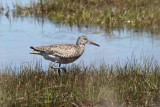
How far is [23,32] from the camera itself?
51.7ft

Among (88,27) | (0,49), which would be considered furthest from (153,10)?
(0,49)

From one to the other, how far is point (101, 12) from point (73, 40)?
4.25m

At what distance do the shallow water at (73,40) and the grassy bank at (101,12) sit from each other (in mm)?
837

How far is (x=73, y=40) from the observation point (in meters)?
14.6

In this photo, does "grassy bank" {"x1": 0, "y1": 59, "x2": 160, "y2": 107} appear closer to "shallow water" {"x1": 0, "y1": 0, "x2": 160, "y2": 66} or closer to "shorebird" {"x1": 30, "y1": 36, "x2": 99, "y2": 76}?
"shorebird" {"x1": 30, "y1": 36, "x2": 99, "y2": 76}

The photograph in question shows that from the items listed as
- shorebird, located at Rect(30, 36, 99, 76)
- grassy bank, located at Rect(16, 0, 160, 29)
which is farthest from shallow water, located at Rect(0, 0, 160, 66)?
grassy bank, located at Rect(16, 0, 160, 29)

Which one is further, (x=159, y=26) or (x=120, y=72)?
(x=159, y=26)

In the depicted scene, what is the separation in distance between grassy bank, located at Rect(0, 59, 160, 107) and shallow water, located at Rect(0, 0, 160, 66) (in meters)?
1.02

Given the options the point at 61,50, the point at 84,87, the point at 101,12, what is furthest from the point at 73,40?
the point at 84,87

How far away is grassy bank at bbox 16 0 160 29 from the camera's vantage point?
1762 centimetres

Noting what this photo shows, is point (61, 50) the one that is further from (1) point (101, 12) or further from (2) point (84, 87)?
(1) point (101, 12)

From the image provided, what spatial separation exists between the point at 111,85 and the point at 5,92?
7.46 feet

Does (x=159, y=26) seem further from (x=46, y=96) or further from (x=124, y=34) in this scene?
(x=46, y=96)

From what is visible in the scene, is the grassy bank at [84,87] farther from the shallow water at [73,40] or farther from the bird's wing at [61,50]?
the shallow water at [73,40]
